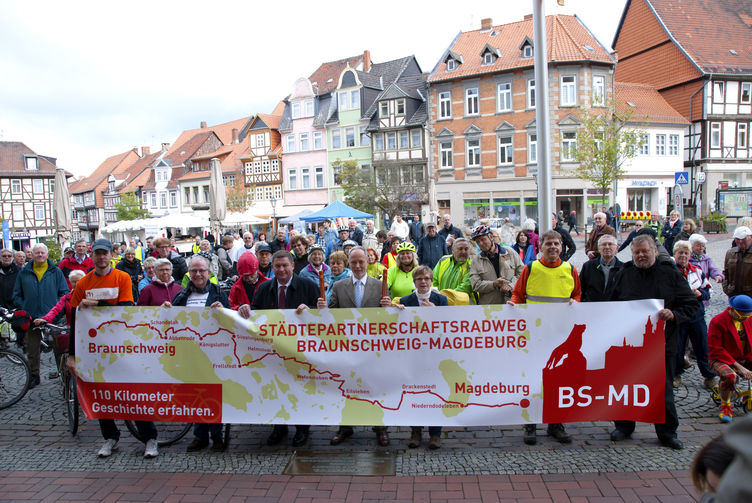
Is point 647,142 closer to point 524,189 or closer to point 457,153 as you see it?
point 524,189

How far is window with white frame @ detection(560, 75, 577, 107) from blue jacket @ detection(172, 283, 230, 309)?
1382 inches

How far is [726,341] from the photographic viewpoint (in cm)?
544

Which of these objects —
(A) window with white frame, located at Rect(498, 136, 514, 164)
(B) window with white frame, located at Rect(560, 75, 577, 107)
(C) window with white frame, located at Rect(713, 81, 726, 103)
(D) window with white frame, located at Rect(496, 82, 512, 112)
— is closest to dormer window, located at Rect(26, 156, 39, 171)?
(D) window with white frame, located at Rect(496, 82, 512, 112)

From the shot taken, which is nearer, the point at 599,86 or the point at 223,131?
the point at 599,86

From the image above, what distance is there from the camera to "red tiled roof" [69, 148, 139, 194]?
261 ft

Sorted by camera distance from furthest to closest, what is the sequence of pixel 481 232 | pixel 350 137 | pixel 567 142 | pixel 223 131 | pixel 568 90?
pixel 223 131
pixel 350 137
pixel 568 90
pixel 567 142
pixel 481 232

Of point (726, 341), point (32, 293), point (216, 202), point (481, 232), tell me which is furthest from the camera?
point (216, 202)

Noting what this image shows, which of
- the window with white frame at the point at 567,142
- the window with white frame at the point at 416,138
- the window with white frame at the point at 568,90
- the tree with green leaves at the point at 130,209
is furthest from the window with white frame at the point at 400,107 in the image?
the tree with green leaves at the point at 130,209

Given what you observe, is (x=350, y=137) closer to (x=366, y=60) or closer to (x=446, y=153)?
(x=366, y=60)

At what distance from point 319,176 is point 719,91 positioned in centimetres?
3162

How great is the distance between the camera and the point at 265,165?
5300 centimetres

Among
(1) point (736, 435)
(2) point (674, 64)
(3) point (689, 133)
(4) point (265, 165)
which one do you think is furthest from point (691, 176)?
(1) point (736, 435)

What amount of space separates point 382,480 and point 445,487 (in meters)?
0.51

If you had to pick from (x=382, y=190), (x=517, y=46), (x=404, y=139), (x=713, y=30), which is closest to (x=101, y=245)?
(x=382, y=190)
